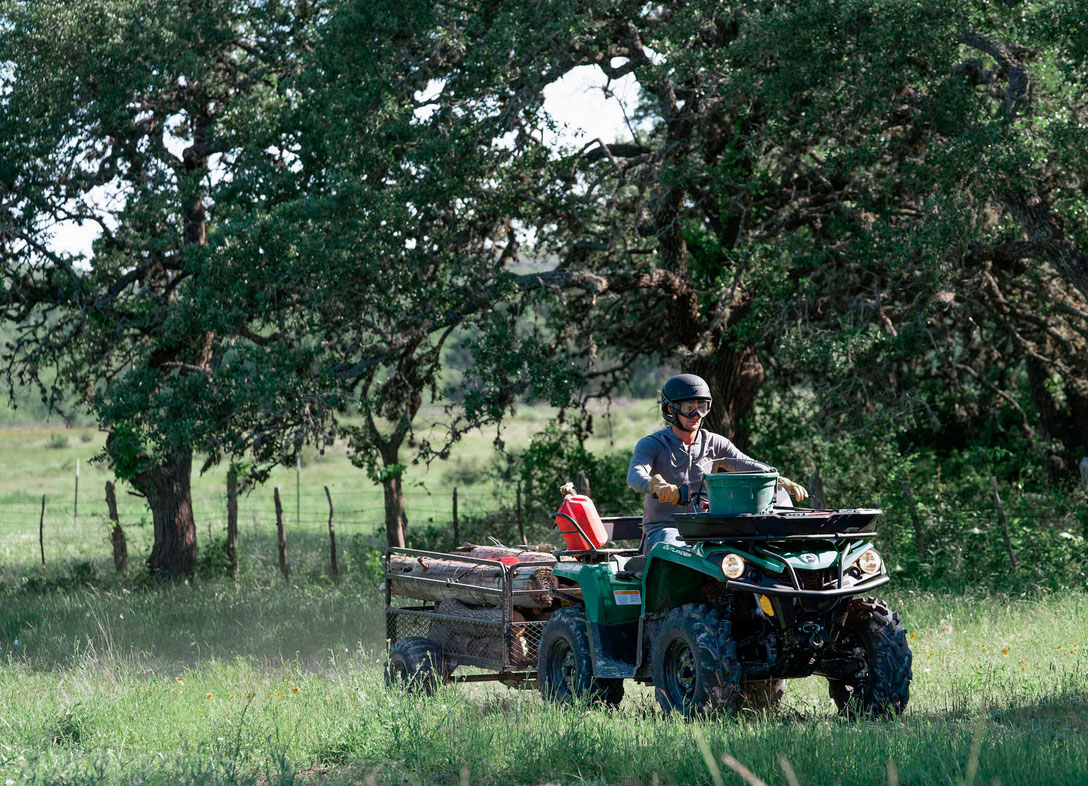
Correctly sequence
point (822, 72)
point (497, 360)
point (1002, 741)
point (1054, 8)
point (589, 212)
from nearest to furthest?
1. point (1002, 741)
2. point (1054, 8)
3. point (822, 72)
4. point (497, 360)
5. point (589, 212)

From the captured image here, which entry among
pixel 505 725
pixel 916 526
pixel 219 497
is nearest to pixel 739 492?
pixel 505 725

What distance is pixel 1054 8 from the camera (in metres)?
11.4

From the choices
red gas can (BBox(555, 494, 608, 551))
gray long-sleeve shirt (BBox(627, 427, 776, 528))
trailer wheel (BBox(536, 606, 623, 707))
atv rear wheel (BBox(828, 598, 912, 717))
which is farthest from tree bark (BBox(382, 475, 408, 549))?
atv rear wheel (BBox(828, 598, 912, 717))

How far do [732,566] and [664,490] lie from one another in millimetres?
672

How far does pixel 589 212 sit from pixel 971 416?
828cm

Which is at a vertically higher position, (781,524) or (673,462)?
(673,462)

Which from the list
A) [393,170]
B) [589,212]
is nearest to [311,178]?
[393,170]

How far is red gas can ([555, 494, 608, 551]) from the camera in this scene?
Answer: 322 inches

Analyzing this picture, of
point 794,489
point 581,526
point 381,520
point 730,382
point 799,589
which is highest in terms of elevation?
point 730,382

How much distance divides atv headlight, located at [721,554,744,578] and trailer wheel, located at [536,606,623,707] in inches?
52.4

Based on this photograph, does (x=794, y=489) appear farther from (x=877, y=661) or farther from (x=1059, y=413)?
(x=1059, y=413)

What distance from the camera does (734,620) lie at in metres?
6.78

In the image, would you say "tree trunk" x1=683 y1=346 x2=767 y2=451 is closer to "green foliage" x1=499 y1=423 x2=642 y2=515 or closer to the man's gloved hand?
"green foliage" x1=499 y1=423 x2=642 y2=515

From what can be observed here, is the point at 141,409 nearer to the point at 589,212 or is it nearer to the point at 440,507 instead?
the point at 589,212
